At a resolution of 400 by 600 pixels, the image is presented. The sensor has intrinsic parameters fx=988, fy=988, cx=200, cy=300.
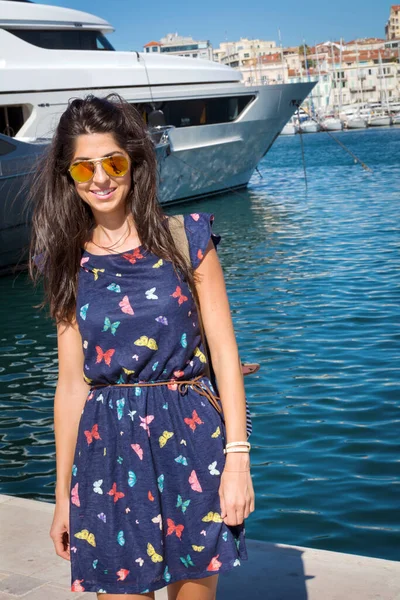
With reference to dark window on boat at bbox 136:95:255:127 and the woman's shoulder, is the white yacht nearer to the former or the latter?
dark window on boat at bbox 136:95:255:127

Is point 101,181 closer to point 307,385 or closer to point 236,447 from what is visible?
point 236,447

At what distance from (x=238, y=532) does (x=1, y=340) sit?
8.48 meters

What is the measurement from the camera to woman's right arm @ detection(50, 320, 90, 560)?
90.4 inches

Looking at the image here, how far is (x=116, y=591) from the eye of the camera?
214cm

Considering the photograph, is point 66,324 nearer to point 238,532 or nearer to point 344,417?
point 238,532

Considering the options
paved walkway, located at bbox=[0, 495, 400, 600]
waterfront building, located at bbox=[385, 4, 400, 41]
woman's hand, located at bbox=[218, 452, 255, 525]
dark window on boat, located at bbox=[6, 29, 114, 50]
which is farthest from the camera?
waterfront building, located at bbox=[385, 4, 400, 41]

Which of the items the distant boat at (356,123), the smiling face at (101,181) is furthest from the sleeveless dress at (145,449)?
the distant boat at (356,123)

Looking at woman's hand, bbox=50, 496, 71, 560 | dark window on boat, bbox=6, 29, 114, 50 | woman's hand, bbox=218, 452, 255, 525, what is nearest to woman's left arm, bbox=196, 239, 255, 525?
woman's hand, bbox=218, 452, 255, 525

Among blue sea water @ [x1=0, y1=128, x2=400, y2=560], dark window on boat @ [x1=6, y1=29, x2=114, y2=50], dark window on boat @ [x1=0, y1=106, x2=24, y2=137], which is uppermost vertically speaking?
dark window on boat @ [x1=6, y1=29, x2=114, y2=50]

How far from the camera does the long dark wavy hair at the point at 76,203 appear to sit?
7.34 ft

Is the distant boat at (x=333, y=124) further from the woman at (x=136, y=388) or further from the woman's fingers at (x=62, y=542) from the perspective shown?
the woman's fingers at (x=62, y=542)

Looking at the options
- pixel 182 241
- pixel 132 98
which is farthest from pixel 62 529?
pixel 132 98

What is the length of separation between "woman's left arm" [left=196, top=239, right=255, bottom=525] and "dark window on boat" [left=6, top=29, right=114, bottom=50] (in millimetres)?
18529

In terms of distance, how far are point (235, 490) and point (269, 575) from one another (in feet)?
3.95
